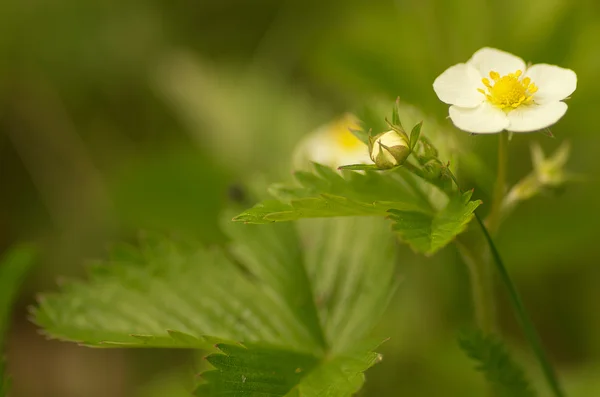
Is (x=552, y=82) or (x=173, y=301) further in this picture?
(x=173, y=301)

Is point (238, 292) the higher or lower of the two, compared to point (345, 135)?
lower

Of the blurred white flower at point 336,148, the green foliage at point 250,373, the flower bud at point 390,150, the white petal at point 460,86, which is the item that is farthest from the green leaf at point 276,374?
the blurred white flower at point 336,148

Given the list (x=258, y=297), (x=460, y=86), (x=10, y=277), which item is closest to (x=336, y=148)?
(x=258, y=297)

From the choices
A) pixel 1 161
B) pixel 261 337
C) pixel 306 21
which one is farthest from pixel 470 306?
pixel 1 161

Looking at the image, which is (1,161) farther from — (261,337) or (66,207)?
(261,337)

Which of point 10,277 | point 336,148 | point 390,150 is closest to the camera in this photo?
point 390,150

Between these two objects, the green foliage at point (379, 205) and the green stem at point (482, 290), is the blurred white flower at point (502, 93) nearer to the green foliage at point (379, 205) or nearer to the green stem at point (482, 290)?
the green foliage at point (379, 205)

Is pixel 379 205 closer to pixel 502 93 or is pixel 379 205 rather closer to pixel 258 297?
pixel 502 93
